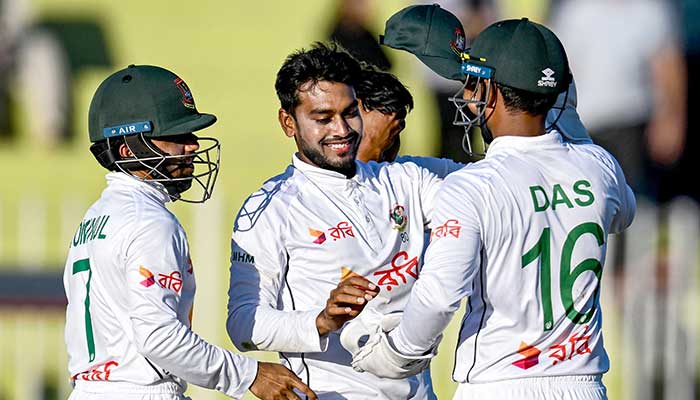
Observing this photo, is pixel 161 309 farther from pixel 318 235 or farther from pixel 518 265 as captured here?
pixel 518 265

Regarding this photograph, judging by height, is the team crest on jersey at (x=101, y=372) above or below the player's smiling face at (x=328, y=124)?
below

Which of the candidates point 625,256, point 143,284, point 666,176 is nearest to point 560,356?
point 143,284

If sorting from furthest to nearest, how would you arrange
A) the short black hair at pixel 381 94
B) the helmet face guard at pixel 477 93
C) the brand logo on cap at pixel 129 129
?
the short black hair at pixel 381 94 < the brand logo on cap at pixel 129 129 < the helmet face guard at pixel 477 93

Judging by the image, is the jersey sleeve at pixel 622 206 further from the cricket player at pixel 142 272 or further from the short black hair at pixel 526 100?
the cricket player at pixel 142 272

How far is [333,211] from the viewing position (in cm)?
480

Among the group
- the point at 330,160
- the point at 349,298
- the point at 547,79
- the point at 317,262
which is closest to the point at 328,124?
the point at 330,160

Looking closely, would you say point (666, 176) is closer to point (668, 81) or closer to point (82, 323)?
point (668, 81)

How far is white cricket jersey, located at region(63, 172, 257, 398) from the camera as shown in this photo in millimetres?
4238

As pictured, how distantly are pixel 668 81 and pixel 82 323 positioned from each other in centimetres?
628

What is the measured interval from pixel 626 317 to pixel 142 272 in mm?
4798

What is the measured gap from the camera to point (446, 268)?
410 cm

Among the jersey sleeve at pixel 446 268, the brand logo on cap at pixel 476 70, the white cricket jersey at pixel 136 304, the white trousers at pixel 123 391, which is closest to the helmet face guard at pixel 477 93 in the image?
the brand logo on cap at pixel 476 70

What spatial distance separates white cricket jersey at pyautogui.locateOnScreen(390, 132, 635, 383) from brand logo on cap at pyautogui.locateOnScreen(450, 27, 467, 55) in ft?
2.75

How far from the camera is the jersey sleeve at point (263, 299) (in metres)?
4.56
